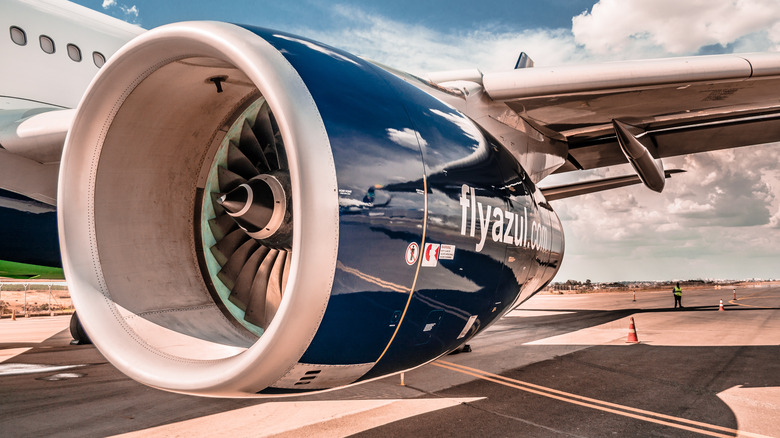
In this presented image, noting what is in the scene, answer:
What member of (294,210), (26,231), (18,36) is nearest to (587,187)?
(294,210)

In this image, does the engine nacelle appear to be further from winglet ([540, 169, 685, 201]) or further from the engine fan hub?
winglet ([540, 169, 685, 201])

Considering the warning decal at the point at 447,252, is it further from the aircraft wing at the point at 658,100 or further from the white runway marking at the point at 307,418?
the aircraft wing at the point at 658,100

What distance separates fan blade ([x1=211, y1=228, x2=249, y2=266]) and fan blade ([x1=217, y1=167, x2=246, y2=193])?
323 millimetres

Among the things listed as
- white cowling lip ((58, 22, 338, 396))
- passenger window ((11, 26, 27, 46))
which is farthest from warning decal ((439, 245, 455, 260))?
passenger window ((11, 26, 27, 46))

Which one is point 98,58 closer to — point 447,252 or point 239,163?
point 239,163

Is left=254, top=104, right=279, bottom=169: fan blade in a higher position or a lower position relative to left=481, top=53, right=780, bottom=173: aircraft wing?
lower

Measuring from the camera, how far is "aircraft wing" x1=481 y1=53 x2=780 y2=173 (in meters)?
4.91

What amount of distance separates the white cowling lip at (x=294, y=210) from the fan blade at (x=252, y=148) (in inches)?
31.0

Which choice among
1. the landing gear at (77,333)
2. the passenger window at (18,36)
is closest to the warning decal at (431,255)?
the passenger window at (18,36)

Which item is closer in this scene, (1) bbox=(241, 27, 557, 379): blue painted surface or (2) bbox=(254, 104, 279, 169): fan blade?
(1) bbox=(241, 27, 557, 379): blue painted surface

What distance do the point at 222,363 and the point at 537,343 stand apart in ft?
27.4

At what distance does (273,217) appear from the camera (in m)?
2.93

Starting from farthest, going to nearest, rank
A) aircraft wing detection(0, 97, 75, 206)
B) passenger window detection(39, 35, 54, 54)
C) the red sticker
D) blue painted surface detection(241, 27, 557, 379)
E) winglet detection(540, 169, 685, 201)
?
winglet detection(540, 169, 685, 201) → passenger window detection(39, 35, 54, 54) → aircraft wing detection(0, 97, 75, 206) → the red sticker → blue painted surface detection(241, 27, 557, 379)

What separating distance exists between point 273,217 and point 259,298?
2.80 ft
